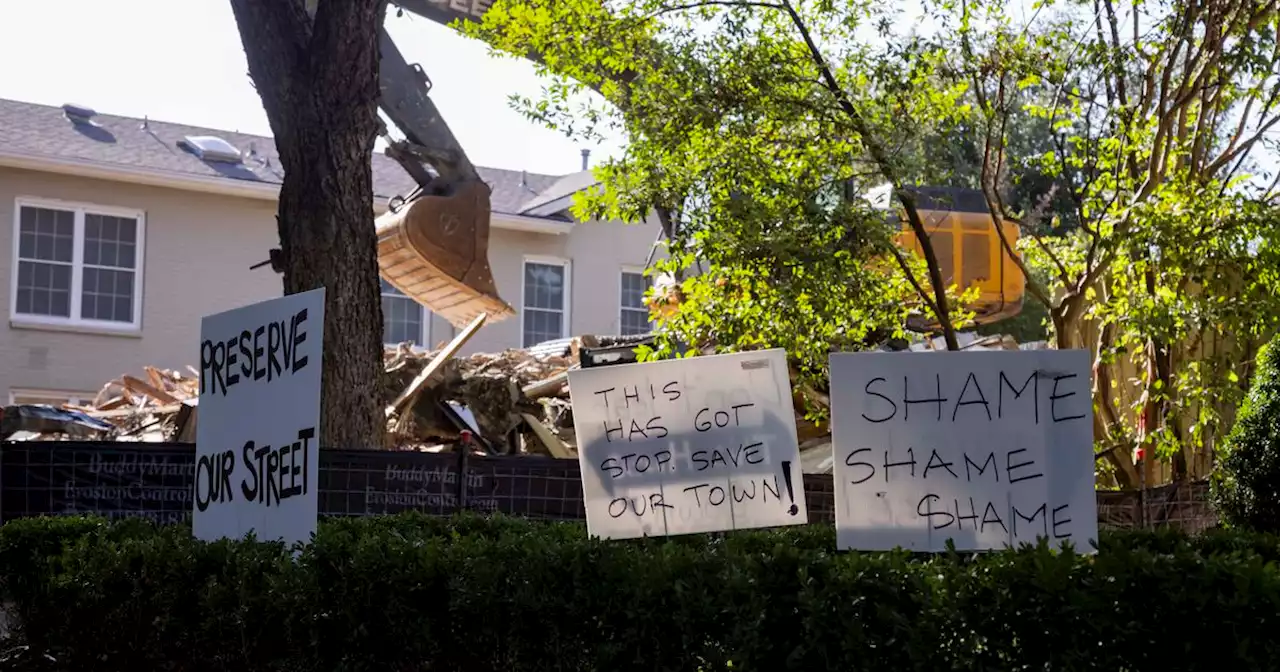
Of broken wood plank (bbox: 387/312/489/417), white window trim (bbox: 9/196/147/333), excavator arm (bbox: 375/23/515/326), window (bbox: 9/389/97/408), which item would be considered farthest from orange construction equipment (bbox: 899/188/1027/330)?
window (bbox: 9/389/97/408)

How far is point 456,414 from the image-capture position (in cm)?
1664

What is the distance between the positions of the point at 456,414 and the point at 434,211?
3509 mm

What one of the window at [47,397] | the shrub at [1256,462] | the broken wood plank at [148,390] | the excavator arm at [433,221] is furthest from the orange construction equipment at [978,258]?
the window at [47,397]

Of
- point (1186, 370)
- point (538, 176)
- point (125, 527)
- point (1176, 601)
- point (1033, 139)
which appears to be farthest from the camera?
point (1033, 139)

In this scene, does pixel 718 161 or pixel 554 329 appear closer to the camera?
pixel 718 161

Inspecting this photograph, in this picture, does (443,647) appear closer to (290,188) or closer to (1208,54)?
(290,188)

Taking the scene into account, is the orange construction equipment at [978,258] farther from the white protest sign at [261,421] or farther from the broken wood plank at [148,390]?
the white protest sign at [261,421]

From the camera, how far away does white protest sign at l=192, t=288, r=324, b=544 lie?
5.95 metres

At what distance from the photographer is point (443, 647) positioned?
503cm

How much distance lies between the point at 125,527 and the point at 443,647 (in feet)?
7.88

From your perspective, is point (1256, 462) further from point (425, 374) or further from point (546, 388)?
point (425, 374)

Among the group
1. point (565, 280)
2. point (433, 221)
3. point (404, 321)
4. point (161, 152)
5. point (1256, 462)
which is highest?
point (161, 152)

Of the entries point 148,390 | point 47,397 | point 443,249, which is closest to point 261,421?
point 443,249

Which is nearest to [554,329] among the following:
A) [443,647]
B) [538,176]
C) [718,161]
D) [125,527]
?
[538,176]
